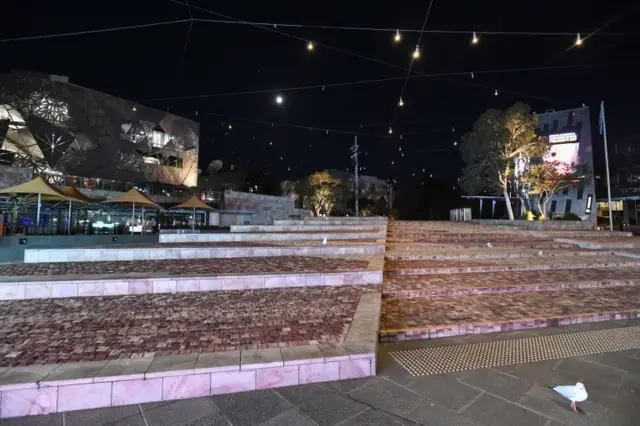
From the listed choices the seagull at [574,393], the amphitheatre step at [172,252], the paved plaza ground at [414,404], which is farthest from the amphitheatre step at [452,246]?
the seagull at [574,393]

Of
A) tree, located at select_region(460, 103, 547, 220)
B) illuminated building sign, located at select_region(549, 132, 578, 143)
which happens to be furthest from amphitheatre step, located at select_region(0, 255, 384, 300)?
illuminated building sign, located at select_region(549, 132, 578, 143)

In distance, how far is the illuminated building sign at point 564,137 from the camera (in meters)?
35.9

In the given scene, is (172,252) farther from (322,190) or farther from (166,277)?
(322,190)

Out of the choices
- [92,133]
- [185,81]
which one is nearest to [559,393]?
[185,81]

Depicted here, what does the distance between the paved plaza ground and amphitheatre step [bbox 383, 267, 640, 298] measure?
8.94 feet

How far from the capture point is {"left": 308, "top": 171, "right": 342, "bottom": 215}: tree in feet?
120

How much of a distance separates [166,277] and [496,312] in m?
5.68

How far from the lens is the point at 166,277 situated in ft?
18.2

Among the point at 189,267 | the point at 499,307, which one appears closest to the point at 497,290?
the point at 499,307

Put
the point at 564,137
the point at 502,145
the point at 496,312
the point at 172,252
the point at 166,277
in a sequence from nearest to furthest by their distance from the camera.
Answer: the point at 496,312 → the point at 166,277 → the point at 172,252 → the point at 502,145 → the point at 564,137

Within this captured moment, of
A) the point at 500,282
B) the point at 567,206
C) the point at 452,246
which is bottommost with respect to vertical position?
the point at 500,282

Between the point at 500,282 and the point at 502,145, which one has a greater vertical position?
the point at 502,145

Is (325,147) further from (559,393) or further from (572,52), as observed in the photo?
(559,393)

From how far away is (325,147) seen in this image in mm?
47656
